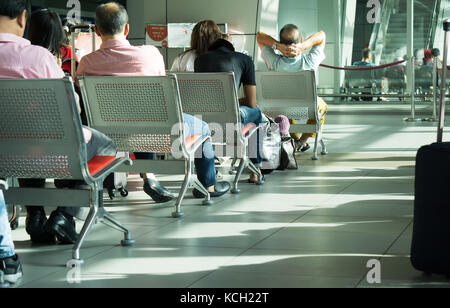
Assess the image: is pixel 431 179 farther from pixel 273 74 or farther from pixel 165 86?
pixel 273 74

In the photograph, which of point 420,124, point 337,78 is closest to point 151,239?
point 420,124

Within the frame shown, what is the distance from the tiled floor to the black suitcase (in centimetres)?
9

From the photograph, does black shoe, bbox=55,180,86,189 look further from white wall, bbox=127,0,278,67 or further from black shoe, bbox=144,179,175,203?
white wall, bbox=127,0,278,67

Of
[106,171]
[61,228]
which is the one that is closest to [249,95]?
[106,171]

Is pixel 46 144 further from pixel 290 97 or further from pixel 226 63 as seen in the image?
pixel 290 97

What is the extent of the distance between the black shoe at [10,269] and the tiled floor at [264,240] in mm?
52

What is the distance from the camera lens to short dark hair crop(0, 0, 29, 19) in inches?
141

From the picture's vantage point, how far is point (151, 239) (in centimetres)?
402

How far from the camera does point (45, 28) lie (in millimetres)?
4629

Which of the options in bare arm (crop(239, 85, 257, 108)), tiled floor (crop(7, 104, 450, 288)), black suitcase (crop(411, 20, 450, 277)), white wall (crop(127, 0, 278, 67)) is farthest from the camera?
white wall (crop(127, 0, 278, 67))

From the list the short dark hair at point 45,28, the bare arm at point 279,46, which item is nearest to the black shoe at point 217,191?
the short dark hair at point 45,28

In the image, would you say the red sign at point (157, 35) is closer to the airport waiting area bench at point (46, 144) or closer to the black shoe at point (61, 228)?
the black shoe at point (61, 228)

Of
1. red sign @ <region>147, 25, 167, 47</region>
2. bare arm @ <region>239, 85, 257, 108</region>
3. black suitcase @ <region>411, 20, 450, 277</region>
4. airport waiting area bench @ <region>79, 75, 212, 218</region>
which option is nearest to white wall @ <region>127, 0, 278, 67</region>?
red sign @ <region>147, 25, 167, 47</region>

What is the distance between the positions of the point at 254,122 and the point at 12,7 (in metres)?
2.96
